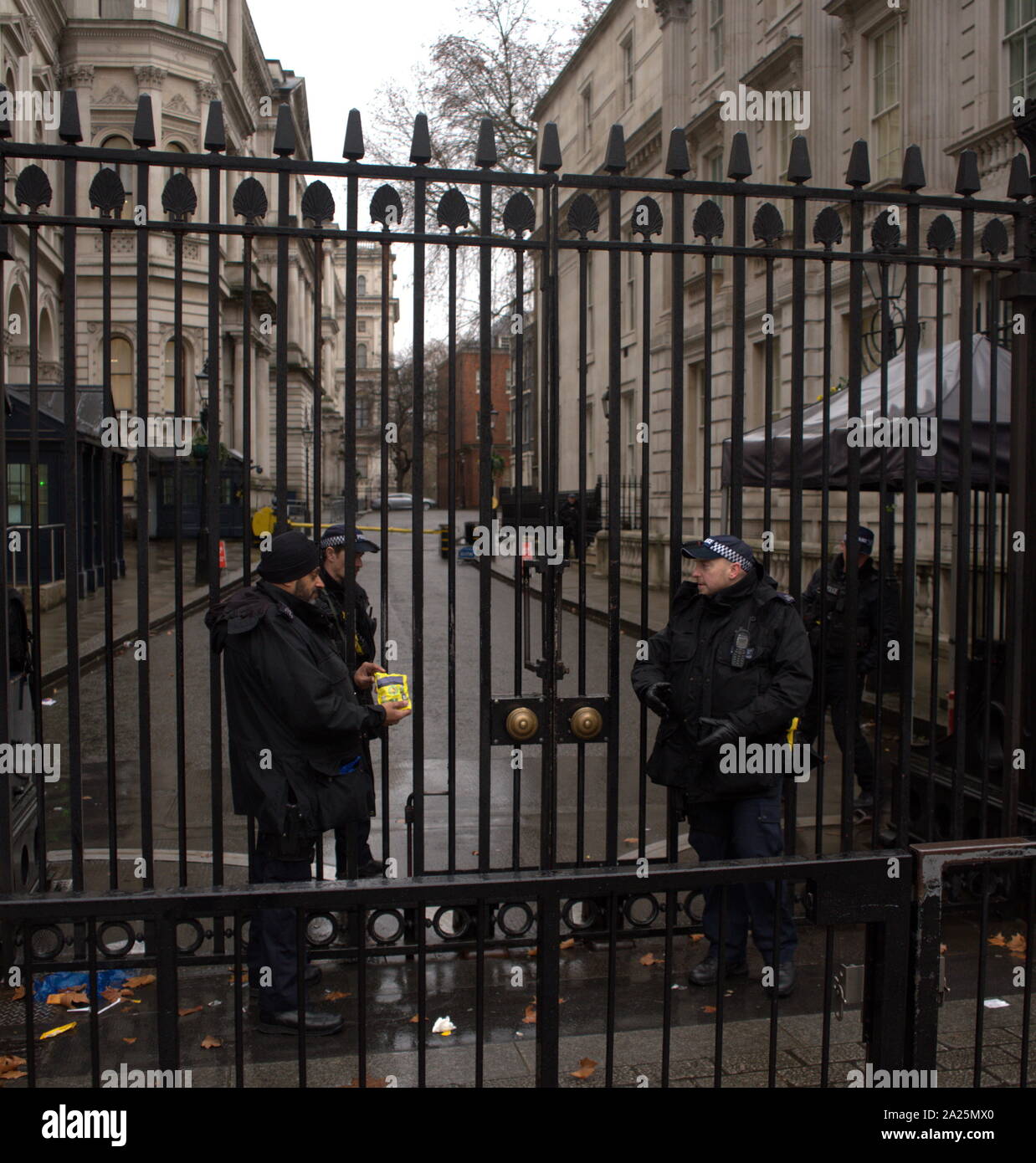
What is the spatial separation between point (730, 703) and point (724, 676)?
118 millimetres

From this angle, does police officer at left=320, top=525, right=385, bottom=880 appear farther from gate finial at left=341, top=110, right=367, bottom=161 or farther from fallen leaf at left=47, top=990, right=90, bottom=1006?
gate finial at left=341, top=110, right=367, bottom=161

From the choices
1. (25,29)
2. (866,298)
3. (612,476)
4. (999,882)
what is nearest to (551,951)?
(612,476)

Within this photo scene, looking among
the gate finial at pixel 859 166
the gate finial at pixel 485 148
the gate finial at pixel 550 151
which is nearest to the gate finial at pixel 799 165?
the gate finial at pixel 859 166

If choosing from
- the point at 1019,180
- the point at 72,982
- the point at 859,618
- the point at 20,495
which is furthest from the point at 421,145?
the point at 20,495

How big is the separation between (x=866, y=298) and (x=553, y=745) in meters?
12.9

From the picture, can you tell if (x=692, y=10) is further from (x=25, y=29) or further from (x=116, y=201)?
(x=116, y=201)

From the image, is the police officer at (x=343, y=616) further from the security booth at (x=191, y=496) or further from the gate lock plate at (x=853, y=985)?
the security booth at (x=191, y=496)

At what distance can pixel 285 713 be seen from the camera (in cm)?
433

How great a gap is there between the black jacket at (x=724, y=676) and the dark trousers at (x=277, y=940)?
163 cm

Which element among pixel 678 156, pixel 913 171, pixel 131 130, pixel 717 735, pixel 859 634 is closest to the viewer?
pixel 678 156

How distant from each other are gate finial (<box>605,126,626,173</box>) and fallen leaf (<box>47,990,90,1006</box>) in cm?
396

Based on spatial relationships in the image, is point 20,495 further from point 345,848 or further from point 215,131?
point 215,131

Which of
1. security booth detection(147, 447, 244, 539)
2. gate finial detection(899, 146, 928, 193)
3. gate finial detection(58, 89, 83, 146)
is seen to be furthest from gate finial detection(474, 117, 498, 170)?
security booth detection(147, 447, 244, 539)

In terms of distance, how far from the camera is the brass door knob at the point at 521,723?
4125 millimetres
